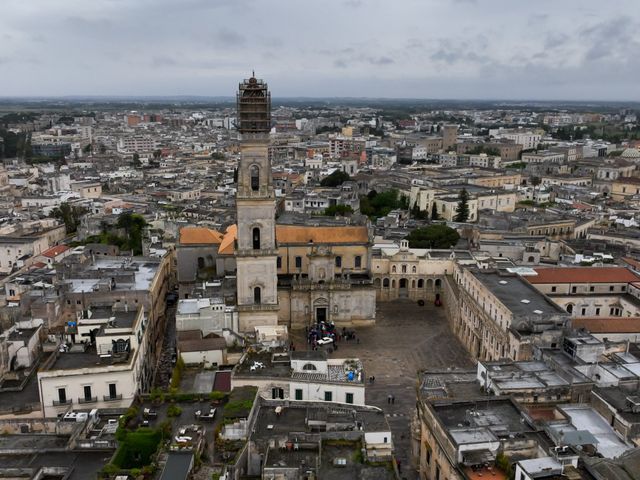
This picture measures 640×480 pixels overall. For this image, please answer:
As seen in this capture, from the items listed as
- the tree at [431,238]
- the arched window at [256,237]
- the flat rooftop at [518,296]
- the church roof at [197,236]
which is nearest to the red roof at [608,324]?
the flat rooftop at [518,296]

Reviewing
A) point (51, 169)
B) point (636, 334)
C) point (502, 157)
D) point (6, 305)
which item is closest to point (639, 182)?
point (502, 157)

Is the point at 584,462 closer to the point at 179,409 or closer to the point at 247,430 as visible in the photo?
the point at 247,430

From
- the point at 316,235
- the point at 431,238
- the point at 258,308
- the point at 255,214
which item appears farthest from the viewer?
the point at 431,238

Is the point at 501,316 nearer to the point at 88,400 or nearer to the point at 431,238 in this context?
the point at 431,238

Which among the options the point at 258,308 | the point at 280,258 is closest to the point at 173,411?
the point at 258,308

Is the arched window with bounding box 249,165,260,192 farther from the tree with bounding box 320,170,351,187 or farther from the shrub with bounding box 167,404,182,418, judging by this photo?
the tree with bounding box 320,170,351,187

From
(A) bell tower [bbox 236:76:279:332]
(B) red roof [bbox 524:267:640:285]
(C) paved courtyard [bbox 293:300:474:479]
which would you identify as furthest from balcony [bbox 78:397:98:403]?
(B) red roof [bbox 524:267:640:285]

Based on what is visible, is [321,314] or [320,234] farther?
[320,234]
